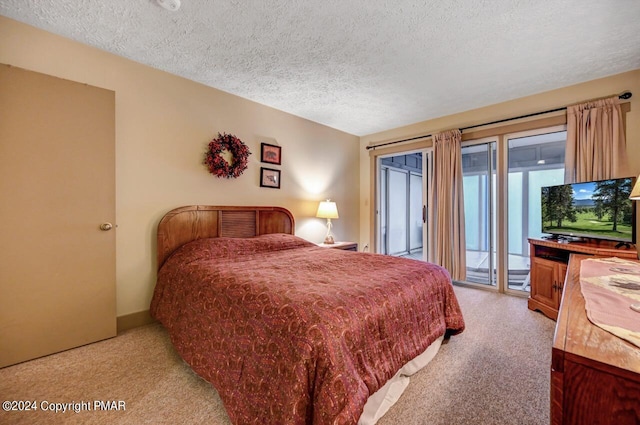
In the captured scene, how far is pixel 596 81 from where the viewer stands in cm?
289

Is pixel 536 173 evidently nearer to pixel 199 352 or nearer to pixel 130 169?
pixel 199 352

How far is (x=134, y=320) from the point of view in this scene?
2.57 m

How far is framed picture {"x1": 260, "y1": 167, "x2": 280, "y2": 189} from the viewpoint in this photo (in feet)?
11.7

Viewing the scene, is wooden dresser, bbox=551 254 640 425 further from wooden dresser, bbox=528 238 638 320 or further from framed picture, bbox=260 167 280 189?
framed picture, bbox=260 167 280 189

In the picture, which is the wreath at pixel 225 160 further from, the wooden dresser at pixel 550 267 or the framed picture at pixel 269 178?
the wooden dresser at pixel 550 267

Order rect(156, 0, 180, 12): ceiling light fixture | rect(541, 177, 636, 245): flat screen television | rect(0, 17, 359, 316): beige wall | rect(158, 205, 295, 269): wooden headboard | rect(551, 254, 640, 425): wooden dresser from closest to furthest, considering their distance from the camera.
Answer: rect(551, 254, 640, 425): wooden dresser
rect(156, 0, 180, 12): ceiling light fixture
rect(0, 17, 359, 316): beige wall
rect(541, 177, 636, 245): flat screen television
rect(158, 205, 295, 269): wooden headboard

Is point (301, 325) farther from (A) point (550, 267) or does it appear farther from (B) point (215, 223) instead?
(A) point (550, 267)

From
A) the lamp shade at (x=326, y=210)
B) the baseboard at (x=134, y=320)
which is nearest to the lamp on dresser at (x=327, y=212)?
the lamp shade at (x=326, y=210)

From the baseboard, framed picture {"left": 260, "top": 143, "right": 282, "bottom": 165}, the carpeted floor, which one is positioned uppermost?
framed picture {"left": 260, "top": 143, "right": 282, "bottom": 165}

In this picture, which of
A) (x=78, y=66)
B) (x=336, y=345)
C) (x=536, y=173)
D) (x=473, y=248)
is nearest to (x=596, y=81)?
(x=536, y=173)

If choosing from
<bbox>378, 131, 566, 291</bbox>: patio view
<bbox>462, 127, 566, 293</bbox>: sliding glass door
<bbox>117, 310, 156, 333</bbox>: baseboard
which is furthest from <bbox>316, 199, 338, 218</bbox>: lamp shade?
<bbox>117, 310, 156, 333</bbox>: baseboard

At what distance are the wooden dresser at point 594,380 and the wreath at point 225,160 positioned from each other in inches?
121

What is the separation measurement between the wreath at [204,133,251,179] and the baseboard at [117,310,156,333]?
1618 mm

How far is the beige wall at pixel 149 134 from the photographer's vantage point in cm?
223
